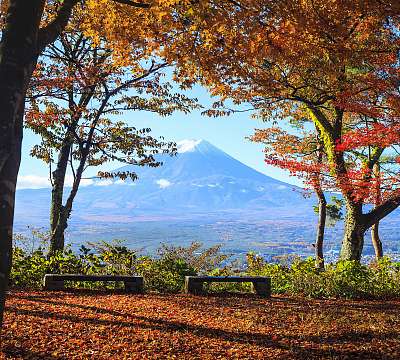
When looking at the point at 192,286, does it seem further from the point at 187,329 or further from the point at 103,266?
the point at 187,329

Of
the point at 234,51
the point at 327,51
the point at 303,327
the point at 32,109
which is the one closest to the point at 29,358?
the point at 303,327

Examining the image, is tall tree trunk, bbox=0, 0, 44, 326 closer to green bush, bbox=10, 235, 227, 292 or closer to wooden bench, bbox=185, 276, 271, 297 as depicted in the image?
wooden bench, bbox=185, 276, 271, 297

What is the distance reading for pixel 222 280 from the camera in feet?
34.1

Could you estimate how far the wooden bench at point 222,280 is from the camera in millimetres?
10266

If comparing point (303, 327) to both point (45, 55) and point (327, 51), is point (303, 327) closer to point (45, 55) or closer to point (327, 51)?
point (327, 51)

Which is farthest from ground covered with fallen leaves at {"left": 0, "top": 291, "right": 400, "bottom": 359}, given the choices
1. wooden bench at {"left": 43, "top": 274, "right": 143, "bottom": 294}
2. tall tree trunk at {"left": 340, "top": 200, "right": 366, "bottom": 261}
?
tall tree trunk at {"left": 340, "top": 200, "right": 366, "bottom": 261}

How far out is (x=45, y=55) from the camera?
1345 cm

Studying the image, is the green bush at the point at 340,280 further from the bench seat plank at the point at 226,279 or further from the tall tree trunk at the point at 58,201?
the tall tree trunk at the point at 58,201

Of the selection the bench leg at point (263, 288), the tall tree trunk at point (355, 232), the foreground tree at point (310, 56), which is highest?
the foreground tree at point (310, 56)

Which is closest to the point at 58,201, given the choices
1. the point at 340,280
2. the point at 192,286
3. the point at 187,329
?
the point at 192,286

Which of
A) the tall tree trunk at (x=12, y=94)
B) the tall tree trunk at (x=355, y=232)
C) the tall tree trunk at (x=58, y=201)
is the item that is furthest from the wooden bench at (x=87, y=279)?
the tall tree trunk at (x=355, y=232)

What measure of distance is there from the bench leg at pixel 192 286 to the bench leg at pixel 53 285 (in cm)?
284

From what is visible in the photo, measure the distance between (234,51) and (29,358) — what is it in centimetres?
654

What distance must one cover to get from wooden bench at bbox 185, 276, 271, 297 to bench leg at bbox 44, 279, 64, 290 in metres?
2.86
